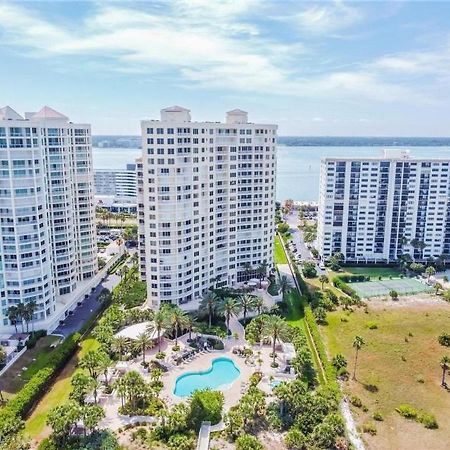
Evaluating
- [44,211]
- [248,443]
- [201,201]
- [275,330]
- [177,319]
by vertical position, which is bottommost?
[248,443]

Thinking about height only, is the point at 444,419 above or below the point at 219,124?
below

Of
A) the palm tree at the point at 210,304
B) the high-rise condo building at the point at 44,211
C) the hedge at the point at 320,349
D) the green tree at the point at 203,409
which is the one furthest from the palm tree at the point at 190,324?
the high-rise condo building at the point at 44,211

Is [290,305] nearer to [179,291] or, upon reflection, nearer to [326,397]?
[179,291]

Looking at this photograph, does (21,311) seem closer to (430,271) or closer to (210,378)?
A: (210,378)

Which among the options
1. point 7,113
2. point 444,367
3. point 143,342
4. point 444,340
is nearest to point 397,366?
point 444,367

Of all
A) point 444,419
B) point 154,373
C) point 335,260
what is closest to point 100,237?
point 335,260

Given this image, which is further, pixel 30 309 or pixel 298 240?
pixel 298 240

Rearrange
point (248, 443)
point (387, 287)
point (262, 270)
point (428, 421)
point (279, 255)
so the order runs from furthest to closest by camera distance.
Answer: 1. point (279, 255)
2. point (387, 287)
3. point (262, 270)
4. point (428, 421)
5. point (248, 443)
